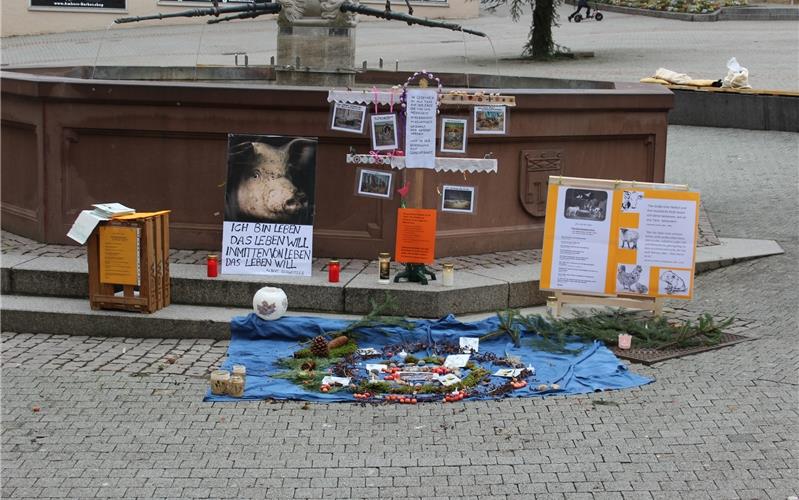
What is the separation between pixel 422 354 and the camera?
844cm

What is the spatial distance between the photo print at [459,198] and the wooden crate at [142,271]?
7.23 feet

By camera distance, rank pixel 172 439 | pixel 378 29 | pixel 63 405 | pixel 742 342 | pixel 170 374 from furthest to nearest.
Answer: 1. pixel 378 29
2. pixel 742 342
3. pixel 170 374
4. pixel 63 405
5. pixel 172 439

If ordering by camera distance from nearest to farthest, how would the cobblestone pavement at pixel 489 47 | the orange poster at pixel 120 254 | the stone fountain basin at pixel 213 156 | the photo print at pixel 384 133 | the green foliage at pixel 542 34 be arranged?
1. the orange poster at pixel 120 254
2. the photo print at pixel 384 133
3. the stone fountain basin at pixel 213 156
4. the cobblestone pavement at pixel 489 47
5. the green foliage at pixel 542 34

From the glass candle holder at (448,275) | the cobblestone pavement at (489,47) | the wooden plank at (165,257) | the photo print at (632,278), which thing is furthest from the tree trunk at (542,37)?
the wooden plank at (165,257)

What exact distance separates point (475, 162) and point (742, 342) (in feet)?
8.17

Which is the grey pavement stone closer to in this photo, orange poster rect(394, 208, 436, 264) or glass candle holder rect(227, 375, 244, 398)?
glass candle holder rect(227, 375, 244, 398)

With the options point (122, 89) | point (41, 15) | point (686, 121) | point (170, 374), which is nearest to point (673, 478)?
point (170, 374)

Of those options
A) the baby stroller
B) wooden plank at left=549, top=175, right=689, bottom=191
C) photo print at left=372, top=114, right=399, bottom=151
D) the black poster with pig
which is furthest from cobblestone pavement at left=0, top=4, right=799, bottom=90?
wooden plank at left=549, top=175, right=689, bottom=191

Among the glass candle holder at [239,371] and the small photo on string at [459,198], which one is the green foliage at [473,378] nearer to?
the glass candle holder at [239,371]

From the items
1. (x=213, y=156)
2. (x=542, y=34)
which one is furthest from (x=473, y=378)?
(x=542, y=34)

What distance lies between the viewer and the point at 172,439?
6848 millimetres

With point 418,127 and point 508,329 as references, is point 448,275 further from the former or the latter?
point 418,127

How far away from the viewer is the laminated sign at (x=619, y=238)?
911cm

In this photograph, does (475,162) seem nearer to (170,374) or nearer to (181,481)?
(170,374)
